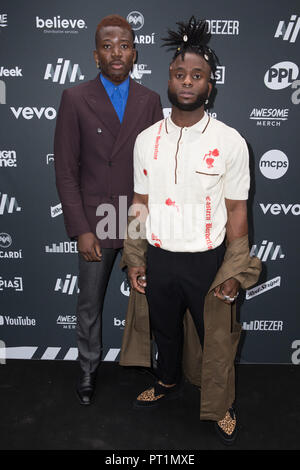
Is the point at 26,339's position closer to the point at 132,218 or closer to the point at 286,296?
the point at 132,218

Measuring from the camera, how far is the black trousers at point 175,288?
199 centimetres

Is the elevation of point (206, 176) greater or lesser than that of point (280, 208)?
greater

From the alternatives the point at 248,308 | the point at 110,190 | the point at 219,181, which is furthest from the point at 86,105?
the point at 248,308

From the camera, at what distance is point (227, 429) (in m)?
2.20

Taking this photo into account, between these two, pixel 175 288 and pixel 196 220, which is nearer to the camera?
pixel 196 220

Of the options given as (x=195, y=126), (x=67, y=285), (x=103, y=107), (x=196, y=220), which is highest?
(x=103, y=107)

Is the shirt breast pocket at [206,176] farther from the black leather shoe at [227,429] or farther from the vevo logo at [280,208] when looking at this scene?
the black leather shoe at [227,429]

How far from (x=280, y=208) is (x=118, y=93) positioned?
1.24 metres

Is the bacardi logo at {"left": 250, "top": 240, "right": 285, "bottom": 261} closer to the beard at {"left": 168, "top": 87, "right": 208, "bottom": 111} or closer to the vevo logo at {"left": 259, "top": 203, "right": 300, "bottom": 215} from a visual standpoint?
the vevo logo at {"left": 259, "top": 203, "right": 300, "bottom": 215}

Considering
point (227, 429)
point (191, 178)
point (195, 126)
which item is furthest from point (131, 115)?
point (227, 429)

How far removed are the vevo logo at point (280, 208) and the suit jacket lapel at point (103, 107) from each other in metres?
1.08

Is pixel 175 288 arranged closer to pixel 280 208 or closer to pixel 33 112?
pixel 280 208

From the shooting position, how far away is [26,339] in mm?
2926

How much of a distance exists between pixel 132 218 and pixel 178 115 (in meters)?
0.57
